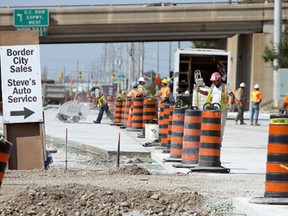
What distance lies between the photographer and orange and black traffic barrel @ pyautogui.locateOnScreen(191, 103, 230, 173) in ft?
48.7

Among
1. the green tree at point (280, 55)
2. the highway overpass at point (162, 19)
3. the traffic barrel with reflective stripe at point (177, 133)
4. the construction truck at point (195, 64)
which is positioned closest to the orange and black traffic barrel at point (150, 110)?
the traffic barrel with reflective stripe at point (177, 133)

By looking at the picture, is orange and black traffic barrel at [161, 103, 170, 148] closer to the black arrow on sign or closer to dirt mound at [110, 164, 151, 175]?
dirt mound at [110, 164, 151, 175]

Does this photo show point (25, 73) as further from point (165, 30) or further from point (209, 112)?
point (165, 30)

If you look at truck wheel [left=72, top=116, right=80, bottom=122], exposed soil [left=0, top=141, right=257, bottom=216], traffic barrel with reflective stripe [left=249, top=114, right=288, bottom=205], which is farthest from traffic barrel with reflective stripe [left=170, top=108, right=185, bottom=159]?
truck wheel [left=72, top=116, right=80, bottom=122]

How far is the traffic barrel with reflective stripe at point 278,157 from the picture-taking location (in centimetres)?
1060

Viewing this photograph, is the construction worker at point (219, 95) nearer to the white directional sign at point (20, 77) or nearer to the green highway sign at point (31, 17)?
the white directional sign at point (20, 77)

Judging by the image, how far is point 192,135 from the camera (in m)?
15.8

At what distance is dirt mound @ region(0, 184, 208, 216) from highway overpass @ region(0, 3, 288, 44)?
187 ft

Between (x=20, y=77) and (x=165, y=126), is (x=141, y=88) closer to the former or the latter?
(x=165, y=126)

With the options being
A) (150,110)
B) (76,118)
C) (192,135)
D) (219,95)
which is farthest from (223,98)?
(76,118)

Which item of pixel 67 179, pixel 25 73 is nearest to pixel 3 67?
pixel 25 73

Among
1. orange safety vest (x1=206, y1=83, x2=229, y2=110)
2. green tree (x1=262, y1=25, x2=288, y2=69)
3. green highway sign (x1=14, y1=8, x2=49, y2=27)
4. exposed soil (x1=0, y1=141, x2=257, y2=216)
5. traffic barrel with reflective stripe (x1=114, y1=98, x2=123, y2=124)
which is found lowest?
traffic barrel with reflective stripe (x1=114, y1=98, x2=123, y2=124)

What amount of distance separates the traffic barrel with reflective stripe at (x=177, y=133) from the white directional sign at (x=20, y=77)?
129 inches

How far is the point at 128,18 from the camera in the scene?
68250mm
